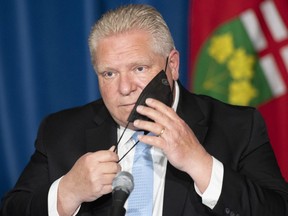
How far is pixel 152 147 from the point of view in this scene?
179 cm

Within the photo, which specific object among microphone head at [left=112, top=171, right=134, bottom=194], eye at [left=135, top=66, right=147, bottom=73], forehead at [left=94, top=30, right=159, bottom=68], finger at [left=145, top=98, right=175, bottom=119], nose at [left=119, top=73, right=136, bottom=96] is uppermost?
forehead at [left=94, top=30, right=159, bottom=68]

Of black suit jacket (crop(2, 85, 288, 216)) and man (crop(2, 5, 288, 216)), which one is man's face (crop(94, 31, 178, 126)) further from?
black suit jacket (crop(2, 85, 288, 216))

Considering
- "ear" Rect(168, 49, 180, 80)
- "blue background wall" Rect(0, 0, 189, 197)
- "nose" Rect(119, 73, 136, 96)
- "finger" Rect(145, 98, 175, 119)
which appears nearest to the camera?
"finger" Rect(145, 98, 175, 119)

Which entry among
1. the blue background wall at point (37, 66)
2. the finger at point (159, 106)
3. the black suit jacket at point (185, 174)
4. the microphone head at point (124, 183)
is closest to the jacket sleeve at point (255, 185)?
the black suit jacket at point (185, 174)

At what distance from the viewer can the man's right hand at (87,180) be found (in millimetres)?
1429

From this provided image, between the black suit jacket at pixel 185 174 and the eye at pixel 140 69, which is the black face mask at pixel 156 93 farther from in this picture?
the black suit jacket at pixel 185 174

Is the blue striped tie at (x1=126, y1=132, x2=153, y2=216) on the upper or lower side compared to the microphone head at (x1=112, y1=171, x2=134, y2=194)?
lower

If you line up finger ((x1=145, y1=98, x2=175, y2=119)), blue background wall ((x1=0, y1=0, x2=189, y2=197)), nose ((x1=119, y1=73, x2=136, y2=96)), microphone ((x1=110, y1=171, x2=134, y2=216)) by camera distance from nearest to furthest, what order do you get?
microphone ((x1=110, y1=171, x2=134, y2=216)) < finger ((x1=145, y1=98, x2=175, y2=119)) < nose ((x1=119, y1=73, x2=136, y2=96)) < blue background wall ((x1=0, y1=0, x2=189, y2=197))

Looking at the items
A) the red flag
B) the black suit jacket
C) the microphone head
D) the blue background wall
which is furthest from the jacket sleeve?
the blue background wall

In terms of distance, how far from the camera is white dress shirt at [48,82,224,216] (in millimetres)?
1499

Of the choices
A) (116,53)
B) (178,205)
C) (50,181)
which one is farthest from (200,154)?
(50,181)

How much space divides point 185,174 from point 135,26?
0.47 m

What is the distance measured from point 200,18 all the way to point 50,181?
1016 millimetres

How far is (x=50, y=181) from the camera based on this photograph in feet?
6.09
